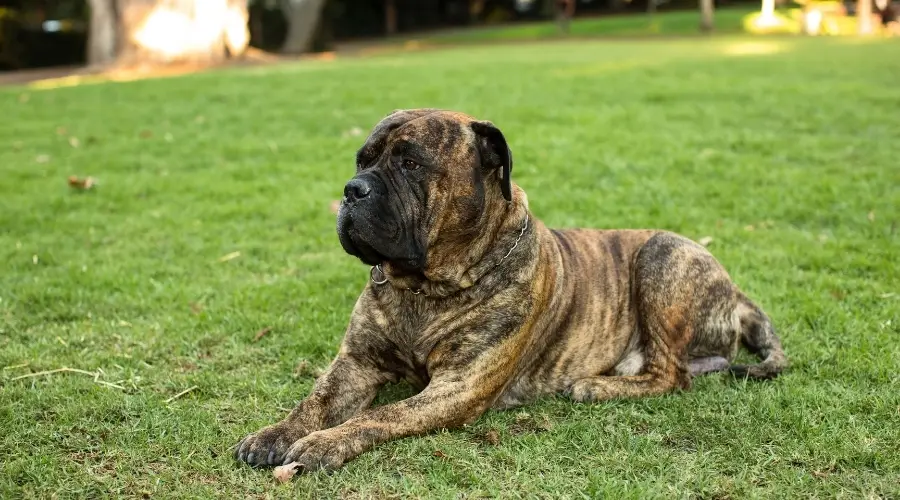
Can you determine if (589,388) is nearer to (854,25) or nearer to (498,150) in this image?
(498,150)

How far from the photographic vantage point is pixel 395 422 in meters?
3.90

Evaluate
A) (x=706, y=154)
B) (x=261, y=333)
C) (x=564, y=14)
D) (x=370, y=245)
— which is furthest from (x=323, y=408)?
(x=564, y=14)

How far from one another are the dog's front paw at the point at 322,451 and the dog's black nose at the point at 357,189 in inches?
42.4

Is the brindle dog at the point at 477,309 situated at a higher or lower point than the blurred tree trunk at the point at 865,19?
lower

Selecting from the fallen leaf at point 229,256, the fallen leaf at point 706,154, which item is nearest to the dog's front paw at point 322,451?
the fallen leaf at point 229,256

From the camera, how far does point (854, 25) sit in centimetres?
3494

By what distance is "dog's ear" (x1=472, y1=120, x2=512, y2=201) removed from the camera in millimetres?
4133

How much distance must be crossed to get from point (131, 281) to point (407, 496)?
365 cm

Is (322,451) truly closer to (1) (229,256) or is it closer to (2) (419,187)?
(2) (419,187)

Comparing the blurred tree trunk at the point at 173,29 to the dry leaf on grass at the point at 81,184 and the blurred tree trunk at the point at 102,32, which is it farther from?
the dry leaf on grass at the point at 81,184

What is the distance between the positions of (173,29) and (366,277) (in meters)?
17.4

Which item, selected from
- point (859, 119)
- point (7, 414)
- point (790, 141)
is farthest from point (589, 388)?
point (859, 119)

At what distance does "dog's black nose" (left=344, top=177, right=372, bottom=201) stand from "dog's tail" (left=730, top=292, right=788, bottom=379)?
2294mm

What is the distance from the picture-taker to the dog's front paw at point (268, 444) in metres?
3.69
